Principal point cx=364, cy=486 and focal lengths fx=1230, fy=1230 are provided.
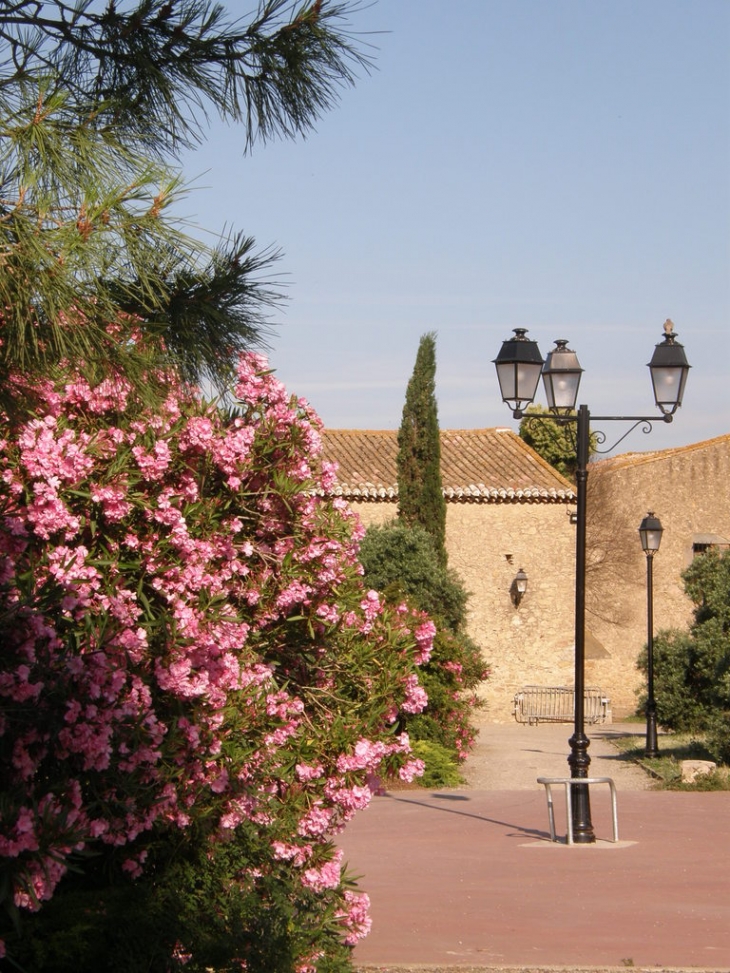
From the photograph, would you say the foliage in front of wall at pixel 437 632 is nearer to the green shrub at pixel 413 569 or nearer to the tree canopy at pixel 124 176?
the green shrub at pixel 413 569

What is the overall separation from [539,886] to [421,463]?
53.1 ft

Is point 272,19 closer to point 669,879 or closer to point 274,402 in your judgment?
point 274,402

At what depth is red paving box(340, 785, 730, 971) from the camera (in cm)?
682

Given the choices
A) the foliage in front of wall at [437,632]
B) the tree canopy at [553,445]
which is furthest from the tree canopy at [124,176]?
the tree canopy at [553,445]

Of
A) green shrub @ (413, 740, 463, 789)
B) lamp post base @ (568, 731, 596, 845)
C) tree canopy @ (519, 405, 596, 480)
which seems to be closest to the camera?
lamp post base @ (568, 731, 596, 845)

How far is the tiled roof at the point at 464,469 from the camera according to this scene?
27281mm

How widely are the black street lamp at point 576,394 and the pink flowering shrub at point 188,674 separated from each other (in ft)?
16.0

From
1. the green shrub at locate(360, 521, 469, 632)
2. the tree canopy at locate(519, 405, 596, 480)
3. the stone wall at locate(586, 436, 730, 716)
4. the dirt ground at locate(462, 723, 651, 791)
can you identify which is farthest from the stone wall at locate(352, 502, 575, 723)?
the tree canopy at locate(519, 405, 596, 480)

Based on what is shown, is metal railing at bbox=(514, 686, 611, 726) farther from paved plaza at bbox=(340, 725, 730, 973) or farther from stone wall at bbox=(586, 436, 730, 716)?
paved plaza at bbox=(340, 725, 730, 973)

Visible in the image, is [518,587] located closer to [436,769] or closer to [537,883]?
[436,769]

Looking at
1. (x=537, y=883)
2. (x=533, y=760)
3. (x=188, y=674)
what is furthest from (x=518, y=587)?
(x=188, y=674)

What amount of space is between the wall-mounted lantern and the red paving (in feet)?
44.2

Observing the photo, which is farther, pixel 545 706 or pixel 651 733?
pixel 545 706

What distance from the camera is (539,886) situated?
29.0ft
